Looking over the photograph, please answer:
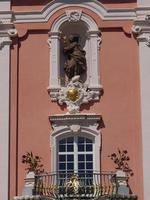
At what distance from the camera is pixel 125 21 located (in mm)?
26219

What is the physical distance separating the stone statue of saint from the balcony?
3.45 metres

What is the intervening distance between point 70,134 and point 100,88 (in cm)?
170

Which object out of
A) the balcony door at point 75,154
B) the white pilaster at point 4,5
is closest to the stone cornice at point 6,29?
the white pilaster at point 4,5

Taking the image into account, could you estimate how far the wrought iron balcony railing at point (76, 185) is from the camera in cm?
2364

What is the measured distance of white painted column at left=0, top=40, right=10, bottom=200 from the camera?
979 inches

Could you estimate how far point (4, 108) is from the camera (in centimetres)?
2550

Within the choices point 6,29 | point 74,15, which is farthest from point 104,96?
point 6,29

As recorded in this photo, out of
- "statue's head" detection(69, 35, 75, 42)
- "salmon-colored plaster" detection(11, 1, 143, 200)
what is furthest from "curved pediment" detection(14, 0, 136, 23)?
"statue's head" detection(69, 35, 75, 42)

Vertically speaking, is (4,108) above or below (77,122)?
above

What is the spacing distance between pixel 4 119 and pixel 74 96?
2.27 m

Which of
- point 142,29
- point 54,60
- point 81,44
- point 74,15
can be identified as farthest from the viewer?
point 81,44

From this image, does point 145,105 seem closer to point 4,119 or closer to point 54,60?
point 54,60

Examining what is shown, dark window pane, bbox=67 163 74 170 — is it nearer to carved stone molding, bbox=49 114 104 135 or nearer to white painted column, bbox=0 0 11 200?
carved stone molding, bbox=49 114 104 135

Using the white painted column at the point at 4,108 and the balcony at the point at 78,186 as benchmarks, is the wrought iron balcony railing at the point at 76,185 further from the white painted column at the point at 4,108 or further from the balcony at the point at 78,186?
the white painted column at the point at 4,108
